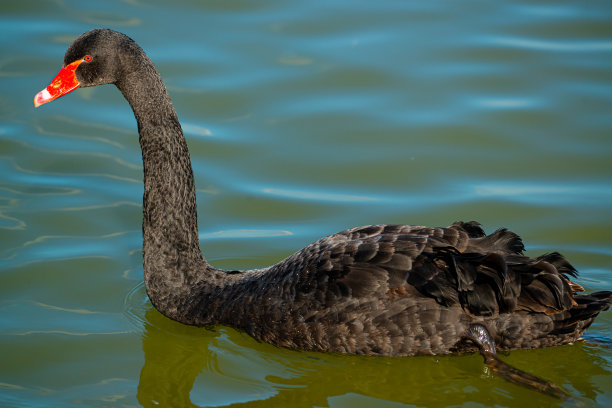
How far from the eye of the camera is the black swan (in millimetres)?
5477

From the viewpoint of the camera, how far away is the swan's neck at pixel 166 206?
6324 mm

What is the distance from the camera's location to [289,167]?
9.03 meters

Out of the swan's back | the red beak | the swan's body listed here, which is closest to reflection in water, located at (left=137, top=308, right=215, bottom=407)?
the swan's body

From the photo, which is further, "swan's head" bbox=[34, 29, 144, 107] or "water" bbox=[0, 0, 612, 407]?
"swan's head" bbox=[34, 29, 144, 107]

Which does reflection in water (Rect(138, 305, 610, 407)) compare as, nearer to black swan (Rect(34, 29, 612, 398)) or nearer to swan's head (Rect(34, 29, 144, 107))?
black swan (Rect(34, 29, 612, 398))

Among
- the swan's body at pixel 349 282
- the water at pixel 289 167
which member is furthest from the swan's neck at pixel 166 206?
the water at pixel 289 167

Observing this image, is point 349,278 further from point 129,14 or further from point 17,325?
point 129,14

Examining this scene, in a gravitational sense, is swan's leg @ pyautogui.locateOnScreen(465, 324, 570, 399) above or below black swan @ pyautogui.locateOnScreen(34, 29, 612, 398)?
below

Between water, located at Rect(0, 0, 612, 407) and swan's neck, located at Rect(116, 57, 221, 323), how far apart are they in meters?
0.34

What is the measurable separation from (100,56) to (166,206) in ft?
4.14

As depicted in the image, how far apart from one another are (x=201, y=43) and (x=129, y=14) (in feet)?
4.38

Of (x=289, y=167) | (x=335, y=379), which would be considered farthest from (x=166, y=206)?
(x=289, y=167)

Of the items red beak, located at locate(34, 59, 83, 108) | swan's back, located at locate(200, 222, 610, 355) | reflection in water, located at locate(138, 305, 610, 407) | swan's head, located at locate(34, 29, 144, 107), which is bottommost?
reflection in water, located at locate(138, 305, 610, 407)

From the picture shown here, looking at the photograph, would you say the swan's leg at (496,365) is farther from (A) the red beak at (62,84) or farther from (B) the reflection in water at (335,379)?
(A) the red beak at (62,84)
